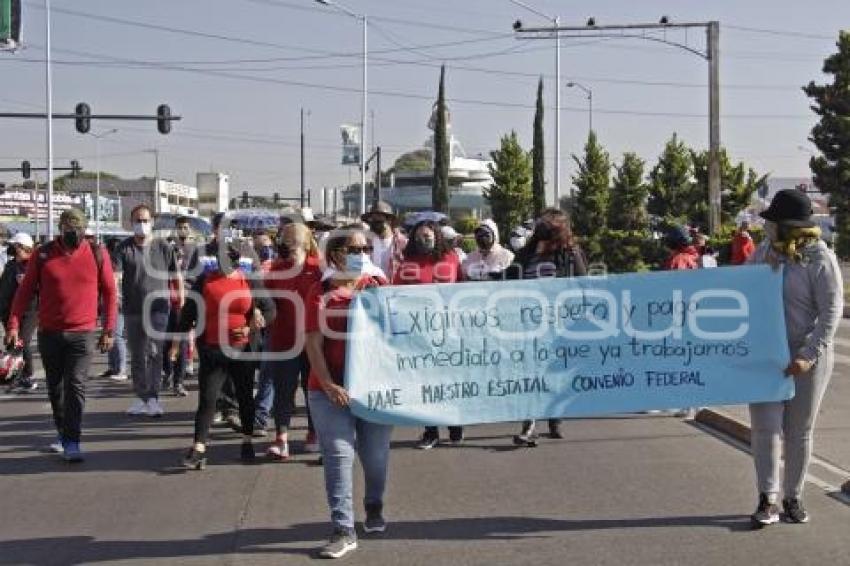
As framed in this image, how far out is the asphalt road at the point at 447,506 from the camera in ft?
20.7

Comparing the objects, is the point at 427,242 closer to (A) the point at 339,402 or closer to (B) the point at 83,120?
(A) the point at 339,402

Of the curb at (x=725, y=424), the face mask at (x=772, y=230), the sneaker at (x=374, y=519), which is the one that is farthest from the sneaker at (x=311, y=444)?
the face mask at (x=772, y=230)

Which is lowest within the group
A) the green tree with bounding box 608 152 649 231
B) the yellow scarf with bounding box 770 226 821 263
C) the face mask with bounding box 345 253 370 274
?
the face mask with bounding box 345 253 370 274

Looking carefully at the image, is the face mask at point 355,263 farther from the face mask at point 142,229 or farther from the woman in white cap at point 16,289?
the woman in white cap at point 16,289

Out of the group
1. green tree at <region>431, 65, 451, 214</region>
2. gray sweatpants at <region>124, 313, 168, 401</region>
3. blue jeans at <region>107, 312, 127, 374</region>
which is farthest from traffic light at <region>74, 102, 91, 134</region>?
green tree at <region>431, 65, 451, 214</region>

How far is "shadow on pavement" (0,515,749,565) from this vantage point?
21.0 ft

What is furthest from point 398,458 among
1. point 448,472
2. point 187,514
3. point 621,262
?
point 621,262

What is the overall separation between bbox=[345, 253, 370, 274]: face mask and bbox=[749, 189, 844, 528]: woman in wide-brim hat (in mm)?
2353

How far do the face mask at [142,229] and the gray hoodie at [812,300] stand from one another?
6.62 metres

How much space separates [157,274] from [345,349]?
5995 mm

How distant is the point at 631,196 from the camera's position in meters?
45.3

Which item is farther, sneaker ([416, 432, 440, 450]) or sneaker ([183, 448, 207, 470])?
sneaker ([416, 432, 440, 450])

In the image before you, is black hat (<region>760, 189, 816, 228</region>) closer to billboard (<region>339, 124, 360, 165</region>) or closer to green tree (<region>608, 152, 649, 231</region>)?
green tree (<region>608, 152, 649, 231</region>)

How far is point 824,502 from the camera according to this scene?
7.29m
